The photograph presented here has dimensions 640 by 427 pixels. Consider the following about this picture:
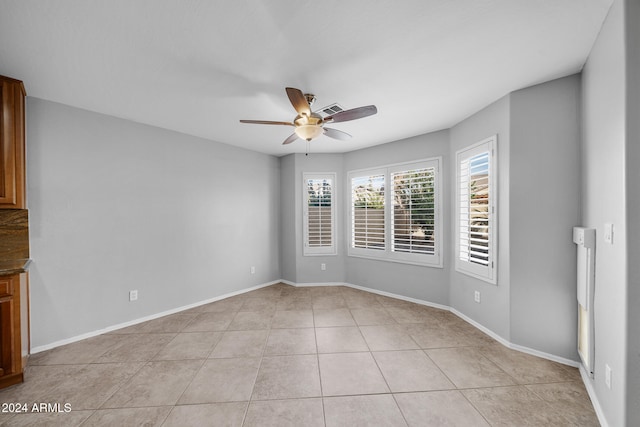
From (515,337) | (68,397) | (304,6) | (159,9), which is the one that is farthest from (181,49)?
(515,337)

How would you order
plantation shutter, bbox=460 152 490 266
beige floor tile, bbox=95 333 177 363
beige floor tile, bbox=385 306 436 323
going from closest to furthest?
beige floor tile, bbox=95 333 177 363 < plantation shutter, bbox=460 152 490 266 < beige floor tile, bbox=385 306 436 323

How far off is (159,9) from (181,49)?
359 mm

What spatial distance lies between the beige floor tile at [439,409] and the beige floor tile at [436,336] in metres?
0.75

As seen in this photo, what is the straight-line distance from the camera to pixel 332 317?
3.41 m

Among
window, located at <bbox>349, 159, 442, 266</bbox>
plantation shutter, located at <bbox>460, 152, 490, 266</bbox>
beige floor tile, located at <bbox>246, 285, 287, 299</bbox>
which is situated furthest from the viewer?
beige floor tile, located at <bbox>246, 285, 287, 299</bbox>

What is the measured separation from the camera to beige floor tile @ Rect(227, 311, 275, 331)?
10.3 ft

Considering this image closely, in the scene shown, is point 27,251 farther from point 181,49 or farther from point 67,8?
point 181,49

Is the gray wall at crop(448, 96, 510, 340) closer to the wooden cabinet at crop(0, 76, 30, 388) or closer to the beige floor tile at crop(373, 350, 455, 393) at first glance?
the beige floor tile at crop(373, 350, 455, 393)

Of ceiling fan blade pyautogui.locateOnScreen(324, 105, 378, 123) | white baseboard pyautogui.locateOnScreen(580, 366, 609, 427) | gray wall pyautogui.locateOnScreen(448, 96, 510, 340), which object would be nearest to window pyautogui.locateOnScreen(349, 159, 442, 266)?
gray wall pyautogui.locateOnScreen(448, 96, 510, 340)

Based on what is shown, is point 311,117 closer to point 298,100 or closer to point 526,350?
point 298,100

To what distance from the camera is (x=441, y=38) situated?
1755 millimetres

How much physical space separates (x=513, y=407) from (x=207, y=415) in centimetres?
220

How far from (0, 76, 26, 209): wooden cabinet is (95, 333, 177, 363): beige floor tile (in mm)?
1642

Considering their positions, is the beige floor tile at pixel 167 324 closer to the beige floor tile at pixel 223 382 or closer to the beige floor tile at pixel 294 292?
the beige floor tile at pixel 223 382
